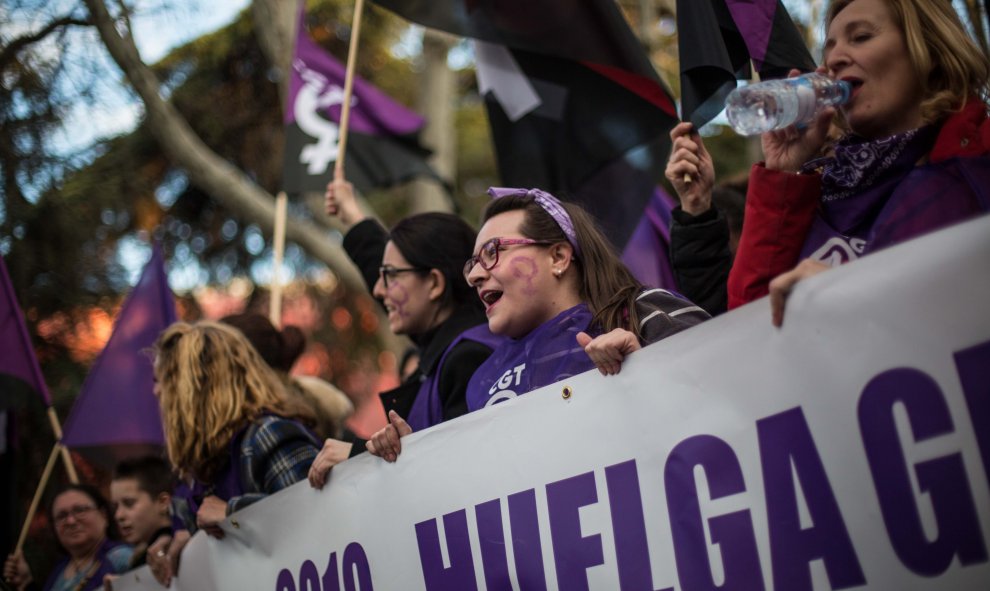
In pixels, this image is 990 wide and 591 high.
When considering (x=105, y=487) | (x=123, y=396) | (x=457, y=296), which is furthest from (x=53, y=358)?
(x=457, y=296)

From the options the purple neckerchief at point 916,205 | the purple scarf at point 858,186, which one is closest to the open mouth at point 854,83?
the purple scarf at point 858,186

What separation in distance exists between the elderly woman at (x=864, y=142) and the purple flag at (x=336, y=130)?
405 cm

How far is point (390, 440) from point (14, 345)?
3222 mm

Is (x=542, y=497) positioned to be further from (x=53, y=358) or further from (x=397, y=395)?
(x=53, y=358)

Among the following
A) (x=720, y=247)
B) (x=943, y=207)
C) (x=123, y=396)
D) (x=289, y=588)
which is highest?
(x=123, y=396)

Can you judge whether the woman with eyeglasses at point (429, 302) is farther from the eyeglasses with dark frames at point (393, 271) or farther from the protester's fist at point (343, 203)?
the protester's fist at point (343, 203)

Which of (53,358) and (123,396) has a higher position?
(53,358)

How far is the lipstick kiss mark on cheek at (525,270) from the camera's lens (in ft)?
9.75

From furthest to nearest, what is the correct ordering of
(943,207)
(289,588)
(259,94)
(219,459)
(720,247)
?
(259,94)
(219,459)
(289,588)
(720,247)
(943,207)

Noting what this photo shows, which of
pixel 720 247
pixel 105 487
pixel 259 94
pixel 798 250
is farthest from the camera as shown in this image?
pixel 259 94

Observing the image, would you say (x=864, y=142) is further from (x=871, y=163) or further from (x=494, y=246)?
(x=494, y=246)

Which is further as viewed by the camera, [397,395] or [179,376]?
[179,376]

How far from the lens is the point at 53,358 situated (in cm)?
762

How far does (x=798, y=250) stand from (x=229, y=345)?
2.27m
